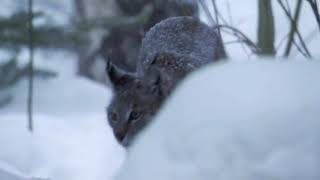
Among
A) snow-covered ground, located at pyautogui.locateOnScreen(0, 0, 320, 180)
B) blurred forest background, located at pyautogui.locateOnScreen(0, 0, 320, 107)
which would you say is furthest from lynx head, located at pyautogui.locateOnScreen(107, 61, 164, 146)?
snow-covered ground, located at pyautogui.locateOnScreen(0, 0, 320, 180)

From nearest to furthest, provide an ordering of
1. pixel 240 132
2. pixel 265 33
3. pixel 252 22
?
pixel 240 132, pixel 265 33, pixel 252 22

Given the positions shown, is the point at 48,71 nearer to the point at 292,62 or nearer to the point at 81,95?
the point at 81,95

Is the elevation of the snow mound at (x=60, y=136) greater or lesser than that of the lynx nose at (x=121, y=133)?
lesser

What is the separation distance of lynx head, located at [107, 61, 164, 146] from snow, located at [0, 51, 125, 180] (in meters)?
0.44

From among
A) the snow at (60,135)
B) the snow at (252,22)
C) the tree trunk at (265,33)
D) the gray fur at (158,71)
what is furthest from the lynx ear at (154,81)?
the snow at (252,22)

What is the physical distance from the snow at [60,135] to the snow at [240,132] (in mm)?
1492

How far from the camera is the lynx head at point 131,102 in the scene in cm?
396

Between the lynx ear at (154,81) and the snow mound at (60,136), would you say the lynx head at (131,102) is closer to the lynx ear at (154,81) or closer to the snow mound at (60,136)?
the lynx ear at (154,81)

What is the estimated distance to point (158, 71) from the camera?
3943 millimetres

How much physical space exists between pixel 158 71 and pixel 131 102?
0.24m

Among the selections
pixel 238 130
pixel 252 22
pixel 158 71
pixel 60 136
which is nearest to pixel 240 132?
pixel 238 130

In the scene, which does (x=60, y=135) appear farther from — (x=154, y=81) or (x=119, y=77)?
(x=154, y=81)

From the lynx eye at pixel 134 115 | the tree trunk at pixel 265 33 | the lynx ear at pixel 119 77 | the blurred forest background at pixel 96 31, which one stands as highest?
the tree trunk at pixel 265 33

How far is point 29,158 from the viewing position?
16.5ft
